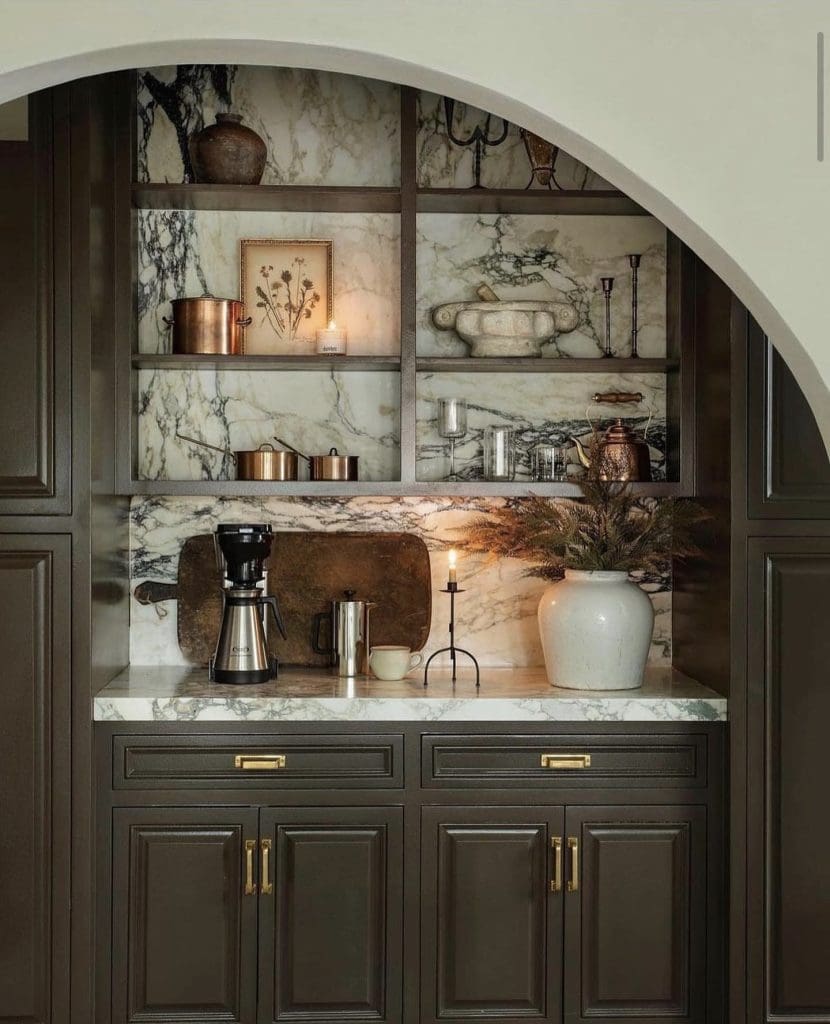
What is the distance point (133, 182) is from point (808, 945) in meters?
2.77

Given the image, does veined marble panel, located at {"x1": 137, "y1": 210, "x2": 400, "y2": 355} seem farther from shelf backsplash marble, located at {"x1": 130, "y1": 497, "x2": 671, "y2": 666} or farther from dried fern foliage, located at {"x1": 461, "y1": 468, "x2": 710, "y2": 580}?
dried fern foliage, located at {"x1": 461, "y1": 468, "x2": 710, "y2": 580}

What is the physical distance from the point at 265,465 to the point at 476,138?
121 centimetres

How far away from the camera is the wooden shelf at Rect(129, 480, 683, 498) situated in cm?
325

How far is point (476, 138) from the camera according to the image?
355 centimetres

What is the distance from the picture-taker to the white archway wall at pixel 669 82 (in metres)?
2.06

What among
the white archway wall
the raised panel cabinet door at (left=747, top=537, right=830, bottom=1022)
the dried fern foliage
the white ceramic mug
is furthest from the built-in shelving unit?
the white archway wall

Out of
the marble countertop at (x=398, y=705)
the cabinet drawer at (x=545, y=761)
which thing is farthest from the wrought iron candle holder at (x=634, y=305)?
the cabinet drawer at (x=545, y=761)

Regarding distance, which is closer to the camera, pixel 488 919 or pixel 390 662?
pixel 488 919

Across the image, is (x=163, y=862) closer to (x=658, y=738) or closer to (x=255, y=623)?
(x=255, y=623)

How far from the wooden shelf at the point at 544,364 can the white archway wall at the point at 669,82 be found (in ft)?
4.02

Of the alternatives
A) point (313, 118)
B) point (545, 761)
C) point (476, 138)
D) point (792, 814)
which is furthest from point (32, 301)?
point (792, 814)

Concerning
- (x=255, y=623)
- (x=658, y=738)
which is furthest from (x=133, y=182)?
(x=658, y=738)

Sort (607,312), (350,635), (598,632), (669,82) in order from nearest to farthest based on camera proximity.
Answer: (669,82), (598,632), (350,635), (607,312)

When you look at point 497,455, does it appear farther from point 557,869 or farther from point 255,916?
point 255,916
